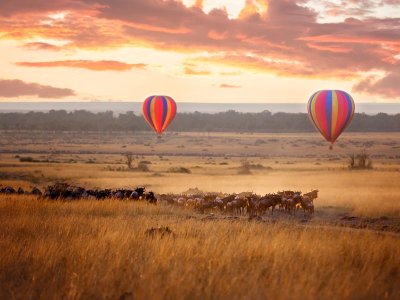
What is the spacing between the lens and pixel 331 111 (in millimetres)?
43125

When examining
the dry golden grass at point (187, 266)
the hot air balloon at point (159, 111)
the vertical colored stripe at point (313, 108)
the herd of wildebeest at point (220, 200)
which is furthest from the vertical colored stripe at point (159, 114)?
the dry golden grass at point (187, 266)

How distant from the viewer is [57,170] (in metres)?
57.1

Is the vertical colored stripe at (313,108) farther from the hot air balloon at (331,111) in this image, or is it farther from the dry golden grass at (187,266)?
the dry golden grass at (187,266)

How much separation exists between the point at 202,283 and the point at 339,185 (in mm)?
33267

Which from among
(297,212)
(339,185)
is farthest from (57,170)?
(297,212)

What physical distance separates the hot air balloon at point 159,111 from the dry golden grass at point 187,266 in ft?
160

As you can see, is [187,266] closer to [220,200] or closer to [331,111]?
[220,200]

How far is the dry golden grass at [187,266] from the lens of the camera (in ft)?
26.3

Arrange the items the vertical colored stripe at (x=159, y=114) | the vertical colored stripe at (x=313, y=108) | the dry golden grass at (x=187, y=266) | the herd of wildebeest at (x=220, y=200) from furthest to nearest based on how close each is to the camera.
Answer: the vertical colored stripe at (x=159, y=114), the vertical colored stripe at (x=313, y=108), the herd of wildebeest at (x=220, y=200), the dry golden grass at (x=187, y=266)

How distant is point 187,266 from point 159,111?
54062mm

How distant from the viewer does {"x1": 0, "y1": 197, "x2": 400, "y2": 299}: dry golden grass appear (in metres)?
8.01

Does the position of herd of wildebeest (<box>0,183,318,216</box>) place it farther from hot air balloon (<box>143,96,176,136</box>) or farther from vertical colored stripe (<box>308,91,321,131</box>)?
hot air balloon (<box>143,96,176,136</box>)

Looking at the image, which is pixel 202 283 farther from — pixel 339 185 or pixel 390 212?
pixel 339 185

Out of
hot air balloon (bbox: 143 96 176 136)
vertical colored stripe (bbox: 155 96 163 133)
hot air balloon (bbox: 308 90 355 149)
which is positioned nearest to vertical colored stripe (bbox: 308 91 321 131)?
hot air balloon (bbox: 308 90 355 149)
